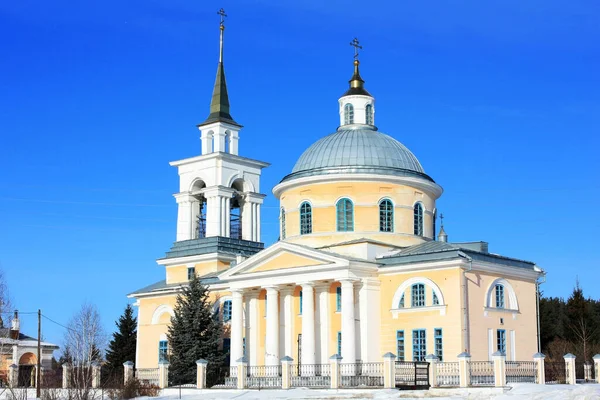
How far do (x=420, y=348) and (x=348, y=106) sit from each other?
40.3 ft

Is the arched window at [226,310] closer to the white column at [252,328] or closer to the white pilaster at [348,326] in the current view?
the white column at [252,328]

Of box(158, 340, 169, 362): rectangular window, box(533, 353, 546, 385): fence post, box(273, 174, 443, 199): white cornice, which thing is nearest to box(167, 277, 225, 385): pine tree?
box(158, 340, 169, 362): rectangular window

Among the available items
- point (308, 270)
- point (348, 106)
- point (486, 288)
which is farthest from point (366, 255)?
point (348, 106)

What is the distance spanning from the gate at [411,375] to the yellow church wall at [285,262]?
16.7ft

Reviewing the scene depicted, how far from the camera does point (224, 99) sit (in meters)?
45.8

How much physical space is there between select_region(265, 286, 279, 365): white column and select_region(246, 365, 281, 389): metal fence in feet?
1.43

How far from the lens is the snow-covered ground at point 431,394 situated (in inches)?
925

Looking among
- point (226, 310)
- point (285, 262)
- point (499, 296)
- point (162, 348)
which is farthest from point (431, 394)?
point (162, 348)

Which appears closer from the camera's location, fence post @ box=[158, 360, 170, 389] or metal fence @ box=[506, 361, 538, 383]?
metal fence @ box=[506, 361, 538, 383]

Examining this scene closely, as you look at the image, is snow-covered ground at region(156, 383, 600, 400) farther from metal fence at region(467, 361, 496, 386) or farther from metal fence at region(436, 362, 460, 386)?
metal fence at region(436, 362, 460, 386)

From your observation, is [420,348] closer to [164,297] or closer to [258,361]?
[258,361]

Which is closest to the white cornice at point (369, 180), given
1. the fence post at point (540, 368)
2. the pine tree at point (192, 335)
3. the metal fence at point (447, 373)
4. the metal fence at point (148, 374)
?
the pine tree at point (192, 335)

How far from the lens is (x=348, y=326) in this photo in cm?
3306

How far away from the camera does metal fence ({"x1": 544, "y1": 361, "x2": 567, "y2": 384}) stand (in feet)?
95.7
